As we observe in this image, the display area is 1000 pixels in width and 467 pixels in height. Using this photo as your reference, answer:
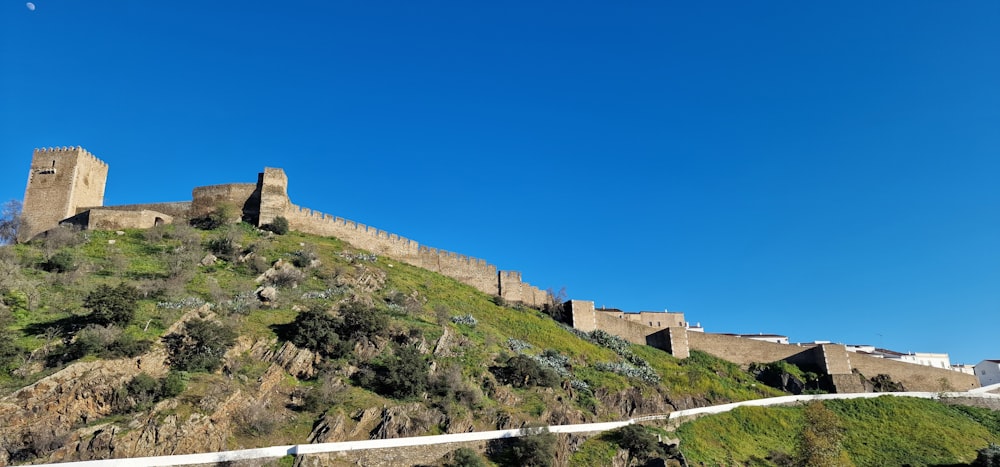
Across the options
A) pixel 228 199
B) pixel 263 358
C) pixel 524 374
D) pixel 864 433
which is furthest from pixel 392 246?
pixel 864 433

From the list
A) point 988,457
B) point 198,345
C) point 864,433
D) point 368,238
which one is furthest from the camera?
point 368,238

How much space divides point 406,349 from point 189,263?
15.4 m

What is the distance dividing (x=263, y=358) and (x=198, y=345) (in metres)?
2.63

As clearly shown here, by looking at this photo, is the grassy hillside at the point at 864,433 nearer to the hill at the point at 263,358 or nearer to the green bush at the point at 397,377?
the hill at the point at 263,358

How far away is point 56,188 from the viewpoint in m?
48.8

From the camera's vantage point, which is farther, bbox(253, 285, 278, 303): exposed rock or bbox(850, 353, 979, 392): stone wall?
bbox(850, 353, 979, 392): stone wall

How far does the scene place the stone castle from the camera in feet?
157

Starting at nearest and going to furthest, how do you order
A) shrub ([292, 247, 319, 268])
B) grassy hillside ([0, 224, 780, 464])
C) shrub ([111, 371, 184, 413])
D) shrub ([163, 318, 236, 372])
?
shrub ([111, 371, 184, 413]), grassy hillside ([0, 224, 780, 464]), shrub ([163, 318, 236, 372]), shrub ([292, 247, 319, 268])

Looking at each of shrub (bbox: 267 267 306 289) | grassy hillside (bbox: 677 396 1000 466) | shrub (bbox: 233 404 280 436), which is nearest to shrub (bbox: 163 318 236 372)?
shrub (bbox: 233 404 280 436)

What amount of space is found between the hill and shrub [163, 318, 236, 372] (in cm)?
8

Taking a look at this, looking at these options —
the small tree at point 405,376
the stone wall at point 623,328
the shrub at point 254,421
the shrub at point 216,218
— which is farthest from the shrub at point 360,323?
the stone wall at point 623,328

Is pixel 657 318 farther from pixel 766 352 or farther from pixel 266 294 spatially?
pixel 266 294

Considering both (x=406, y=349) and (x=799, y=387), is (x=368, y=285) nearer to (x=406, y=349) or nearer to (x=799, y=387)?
(x=406, y=349)

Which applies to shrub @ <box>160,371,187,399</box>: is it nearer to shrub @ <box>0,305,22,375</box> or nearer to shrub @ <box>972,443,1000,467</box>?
shrub @ <box>0,305,22,375</box>
